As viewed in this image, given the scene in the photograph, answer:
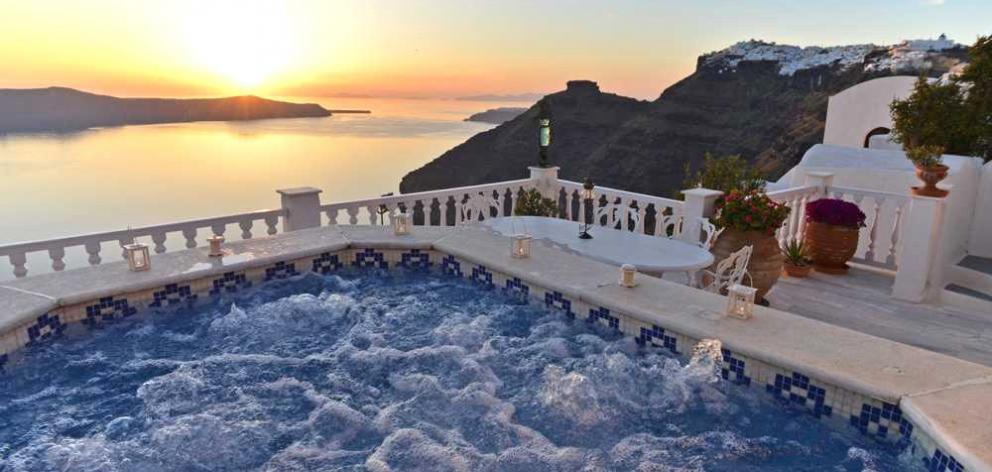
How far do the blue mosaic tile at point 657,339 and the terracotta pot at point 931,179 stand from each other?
3.29 m

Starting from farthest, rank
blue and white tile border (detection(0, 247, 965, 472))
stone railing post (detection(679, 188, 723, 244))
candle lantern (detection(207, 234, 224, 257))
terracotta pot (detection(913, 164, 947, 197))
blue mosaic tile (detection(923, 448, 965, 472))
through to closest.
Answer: stone railing post (detection(679, 188, 723, 244)), terracotta pot (detection(913, 164, 947, 197)), candle lantern (detection(207, 234, 224, 257)), blue and white tile border (detection(0, 247, 965, 472)), blue mosaic tile (detection(923, 448, 965, 472))

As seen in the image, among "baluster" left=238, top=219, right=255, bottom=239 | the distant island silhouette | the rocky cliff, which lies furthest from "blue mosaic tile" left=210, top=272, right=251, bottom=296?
the rocky cliff

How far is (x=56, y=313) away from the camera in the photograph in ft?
12.1

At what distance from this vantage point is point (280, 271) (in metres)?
4.76

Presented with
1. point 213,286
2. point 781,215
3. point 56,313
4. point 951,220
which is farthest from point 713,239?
point 56,313

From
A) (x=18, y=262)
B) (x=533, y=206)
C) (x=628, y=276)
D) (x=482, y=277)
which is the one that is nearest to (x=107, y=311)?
(x=18, y=262)

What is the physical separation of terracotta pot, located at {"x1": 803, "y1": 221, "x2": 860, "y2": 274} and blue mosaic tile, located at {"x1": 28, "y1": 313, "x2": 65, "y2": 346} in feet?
21.8

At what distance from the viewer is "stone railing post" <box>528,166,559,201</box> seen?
23.9 ft

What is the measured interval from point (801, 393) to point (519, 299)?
2041 millimetres

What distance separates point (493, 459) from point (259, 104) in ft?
90.9

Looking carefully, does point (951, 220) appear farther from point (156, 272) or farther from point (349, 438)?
point (156, 272)

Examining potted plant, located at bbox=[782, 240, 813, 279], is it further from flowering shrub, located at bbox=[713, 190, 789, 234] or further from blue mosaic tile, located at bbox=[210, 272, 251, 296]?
blue mosaic tile, located at bbox=[210, 272, 251, 296]

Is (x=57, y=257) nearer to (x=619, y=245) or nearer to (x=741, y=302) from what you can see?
(x=619, y=245)

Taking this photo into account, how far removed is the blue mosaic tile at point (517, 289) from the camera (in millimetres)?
4289
